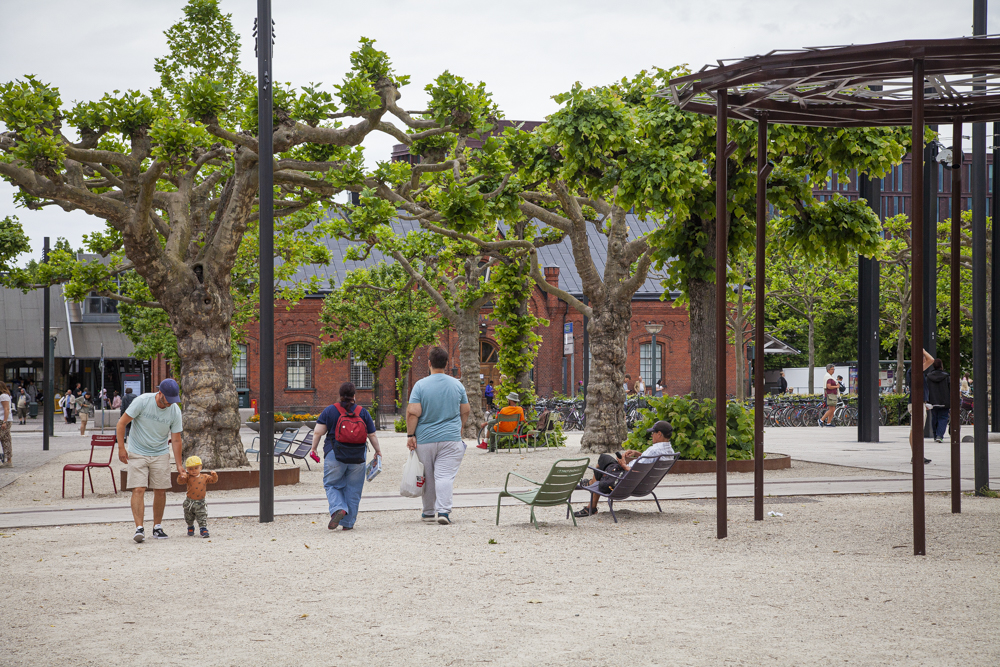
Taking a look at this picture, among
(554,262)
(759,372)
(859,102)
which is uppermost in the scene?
(554,262)

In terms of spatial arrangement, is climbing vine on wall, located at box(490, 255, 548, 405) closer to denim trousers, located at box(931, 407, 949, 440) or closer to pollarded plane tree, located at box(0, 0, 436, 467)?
pollarded plane tree, located at box(0, 0, 436, 467)

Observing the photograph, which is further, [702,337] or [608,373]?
[608,373]

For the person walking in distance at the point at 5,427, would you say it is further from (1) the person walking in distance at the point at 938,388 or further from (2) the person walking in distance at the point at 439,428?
(1) the person walking in distance at the point at 938,388

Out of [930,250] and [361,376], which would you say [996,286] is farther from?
[361,376]

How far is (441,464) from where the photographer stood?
982 centimetres

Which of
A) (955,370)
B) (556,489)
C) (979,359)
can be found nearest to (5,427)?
(556,489)

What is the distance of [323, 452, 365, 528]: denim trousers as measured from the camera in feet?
31.1

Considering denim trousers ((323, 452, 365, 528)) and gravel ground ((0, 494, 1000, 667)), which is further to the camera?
denim trousers ((323, 452, 365, 528))

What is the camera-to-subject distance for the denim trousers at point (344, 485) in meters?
9.48

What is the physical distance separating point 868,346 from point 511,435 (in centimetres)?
853

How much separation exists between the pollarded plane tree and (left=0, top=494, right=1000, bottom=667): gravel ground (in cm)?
476

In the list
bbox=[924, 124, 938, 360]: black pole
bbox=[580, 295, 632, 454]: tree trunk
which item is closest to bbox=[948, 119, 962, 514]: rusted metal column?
bbox=[580, 295, 632, 454]: tree trunk

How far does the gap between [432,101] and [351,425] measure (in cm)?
547

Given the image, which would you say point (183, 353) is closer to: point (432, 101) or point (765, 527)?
point (432, 101)
